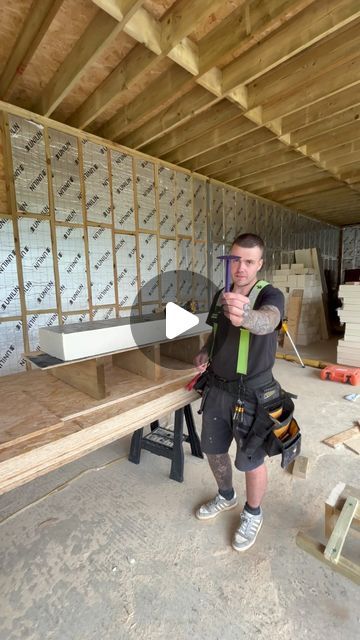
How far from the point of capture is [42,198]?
375cm

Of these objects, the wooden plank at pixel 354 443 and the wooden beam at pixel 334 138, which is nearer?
the wooden plank at pixel 354 443

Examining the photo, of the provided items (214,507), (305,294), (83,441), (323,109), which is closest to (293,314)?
(305,294)

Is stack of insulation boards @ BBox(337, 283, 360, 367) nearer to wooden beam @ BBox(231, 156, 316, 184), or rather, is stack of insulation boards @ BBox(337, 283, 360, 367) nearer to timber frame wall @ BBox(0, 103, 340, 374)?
wooden beam @ BBox(231, 156, 316, 184)

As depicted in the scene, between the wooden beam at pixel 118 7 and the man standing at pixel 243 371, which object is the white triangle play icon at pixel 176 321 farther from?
the wooden beam at pixel 118 7

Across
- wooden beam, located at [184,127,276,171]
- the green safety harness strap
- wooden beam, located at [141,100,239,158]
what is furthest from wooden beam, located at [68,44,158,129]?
the green safety harness strap

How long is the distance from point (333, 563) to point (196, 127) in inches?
179

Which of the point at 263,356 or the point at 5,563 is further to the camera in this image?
the point at 5,563

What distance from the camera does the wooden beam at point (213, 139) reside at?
3920 millimetres

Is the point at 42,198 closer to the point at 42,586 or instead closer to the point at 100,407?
the point at 100,407

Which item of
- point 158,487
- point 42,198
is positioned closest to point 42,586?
point 158,487

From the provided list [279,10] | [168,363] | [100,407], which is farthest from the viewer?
[279,10]

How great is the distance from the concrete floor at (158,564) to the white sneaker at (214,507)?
4 centimetres

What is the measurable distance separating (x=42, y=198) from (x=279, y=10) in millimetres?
2978

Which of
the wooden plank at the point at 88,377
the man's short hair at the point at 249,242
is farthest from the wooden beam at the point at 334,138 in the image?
the wooden plank at the point at 88,377
